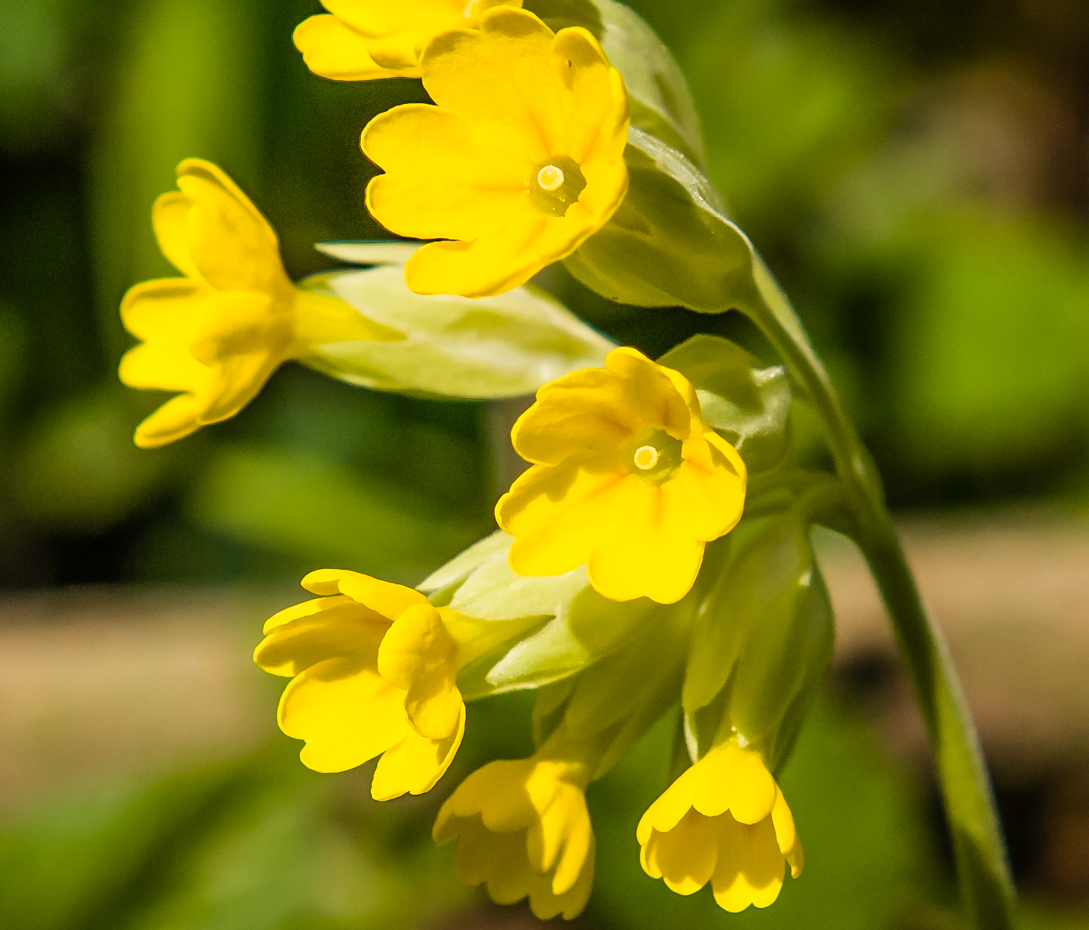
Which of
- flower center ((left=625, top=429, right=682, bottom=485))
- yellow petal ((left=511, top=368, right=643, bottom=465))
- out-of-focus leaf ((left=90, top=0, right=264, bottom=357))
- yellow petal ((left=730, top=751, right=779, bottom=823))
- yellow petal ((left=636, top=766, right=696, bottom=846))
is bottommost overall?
out-of-focus leaf ((left=90, top=0, right=264, bottom=357))

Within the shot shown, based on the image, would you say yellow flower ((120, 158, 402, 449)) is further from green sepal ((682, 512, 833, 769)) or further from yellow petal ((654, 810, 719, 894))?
yellow petal ((654, 810, 719, 894))

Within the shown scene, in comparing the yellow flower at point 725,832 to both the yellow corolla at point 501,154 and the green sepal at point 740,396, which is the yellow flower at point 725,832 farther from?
the yellow corolla at point 501,154

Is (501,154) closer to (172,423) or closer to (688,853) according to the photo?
(172,423)

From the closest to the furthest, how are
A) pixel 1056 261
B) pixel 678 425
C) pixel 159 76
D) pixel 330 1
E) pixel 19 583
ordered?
pixel 678 425
pixel 330 1
pixel 159 76
pixel 1056 261
pixel 19 583

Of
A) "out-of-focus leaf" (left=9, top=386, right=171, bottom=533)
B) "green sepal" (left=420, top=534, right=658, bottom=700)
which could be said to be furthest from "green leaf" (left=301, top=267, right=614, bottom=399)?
"out-of-focus leaf" (left=9, top=386, right=171, bottom=533)

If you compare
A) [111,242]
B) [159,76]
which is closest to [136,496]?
[111,242]

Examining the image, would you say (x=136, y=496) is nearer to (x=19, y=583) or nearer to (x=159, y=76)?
(x=19, y=583)

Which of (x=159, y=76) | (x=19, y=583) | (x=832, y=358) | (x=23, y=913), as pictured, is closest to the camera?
(x=23, y=913)
